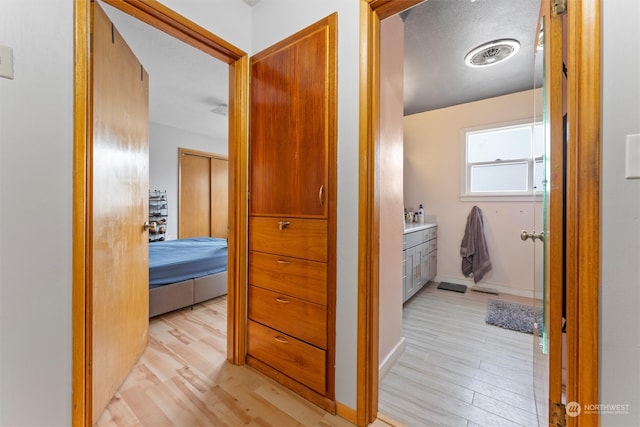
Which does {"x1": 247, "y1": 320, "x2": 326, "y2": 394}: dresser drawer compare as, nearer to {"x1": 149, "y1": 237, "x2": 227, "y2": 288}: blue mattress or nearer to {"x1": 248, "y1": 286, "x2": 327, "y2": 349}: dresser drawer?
{"x1": 248, "y1": 286, "x2": 327, "y2": 349}: dresser drawer

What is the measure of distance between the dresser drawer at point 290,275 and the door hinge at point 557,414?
95cm

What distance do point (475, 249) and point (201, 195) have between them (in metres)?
5.04

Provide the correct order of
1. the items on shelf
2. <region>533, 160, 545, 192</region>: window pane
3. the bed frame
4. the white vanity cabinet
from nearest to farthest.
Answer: <region>533, 160, 545, 192</region>: window pane
the bed frame
the white vanity cabinet
the items on shelf

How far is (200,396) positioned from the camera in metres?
1.48

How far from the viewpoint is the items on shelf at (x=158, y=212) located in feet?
14.6

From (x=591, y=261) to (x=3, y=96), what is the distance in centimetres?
203

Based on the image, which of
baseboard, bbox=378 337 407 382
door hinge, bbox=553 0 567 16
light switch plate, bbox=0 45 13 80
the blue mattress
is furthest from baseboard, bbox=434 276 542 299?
light switch plate, bbox=0 45 13 80

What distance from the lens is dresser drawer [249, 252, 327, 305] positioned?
4.62 ft

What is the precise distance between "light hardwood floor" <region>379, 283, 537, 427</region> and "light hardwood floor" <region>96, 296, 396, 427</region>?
12.8 inches

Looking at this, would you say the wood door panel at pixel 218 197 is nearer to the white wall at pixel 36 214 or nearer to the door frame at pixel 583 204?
the white wall at pixel 36 214

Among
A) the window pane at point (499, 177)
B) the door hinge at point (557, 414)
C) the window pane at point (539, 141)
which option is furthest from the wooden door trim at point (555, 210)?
the window pane at point (499, 177)

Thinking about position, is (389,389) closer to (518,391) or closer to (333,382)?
(333,382)

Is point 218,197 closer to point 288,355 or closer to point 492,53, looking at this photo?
point 288,355

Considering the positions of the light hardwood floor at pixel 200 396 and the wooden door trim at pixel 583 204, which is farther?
the light hardwood floor at pixel 200 396
